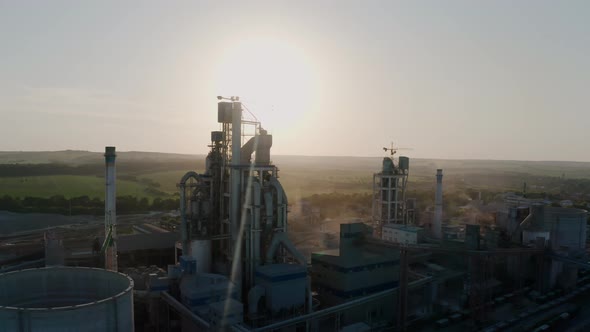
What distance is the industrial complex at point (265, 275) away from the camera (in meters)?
22.5

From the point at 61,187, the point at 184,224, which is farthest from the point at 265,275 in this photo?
the point at 61,187

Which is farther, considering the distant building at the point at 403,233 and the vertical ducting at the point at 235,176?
the distant building at the point at 403,233

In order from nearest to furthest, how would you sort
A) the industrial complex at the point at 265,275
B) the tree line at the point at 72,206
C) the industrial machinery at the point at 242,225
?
the industrial complex at the point at 265,275 → the industrial machinery at the point at 242,225 → the tree line at the point at 72,206

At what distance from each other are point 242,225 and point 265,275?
414cm

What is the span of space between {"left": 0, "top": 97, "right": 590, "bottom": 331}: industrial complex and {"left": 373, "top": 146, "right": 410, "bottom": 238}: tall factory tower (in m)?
8.32

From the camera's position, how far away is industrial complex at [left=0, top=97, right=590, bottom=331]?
2250 centimetres

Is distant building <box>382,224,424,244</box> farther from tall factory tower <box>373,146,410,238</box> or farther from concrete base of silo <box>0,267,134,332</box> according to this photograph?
concrete base of silo <box>0,267,134,332</box>

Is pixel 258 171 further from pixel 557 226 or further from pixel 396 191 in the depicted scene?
pixel 557 226

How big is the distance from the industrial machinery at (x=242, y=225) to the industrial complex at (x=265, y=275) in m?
0.07

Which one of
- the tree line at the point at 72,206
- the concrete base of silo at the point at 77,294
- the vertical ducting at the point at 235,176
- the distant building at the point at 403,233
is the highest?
the vertical ducting at the point at 235,176

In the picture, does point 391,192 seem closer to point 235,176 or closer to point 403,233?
point 403,233

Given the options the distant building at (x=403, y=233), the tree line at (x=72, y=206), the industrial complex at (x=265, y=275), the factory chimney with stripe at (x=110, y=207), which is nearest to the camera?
the industrial complex at (x=265, y=275)

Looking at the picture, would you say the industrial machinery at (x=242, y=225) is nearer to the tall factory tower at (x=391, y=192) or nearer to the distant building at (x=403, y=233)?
the distant building at (x=403, y=233)

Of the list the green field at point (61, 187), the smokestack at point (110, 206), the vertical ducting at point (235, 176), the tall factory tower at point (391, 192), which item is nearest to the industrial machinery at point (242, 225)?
the vertical ducting at point (235, 176)
